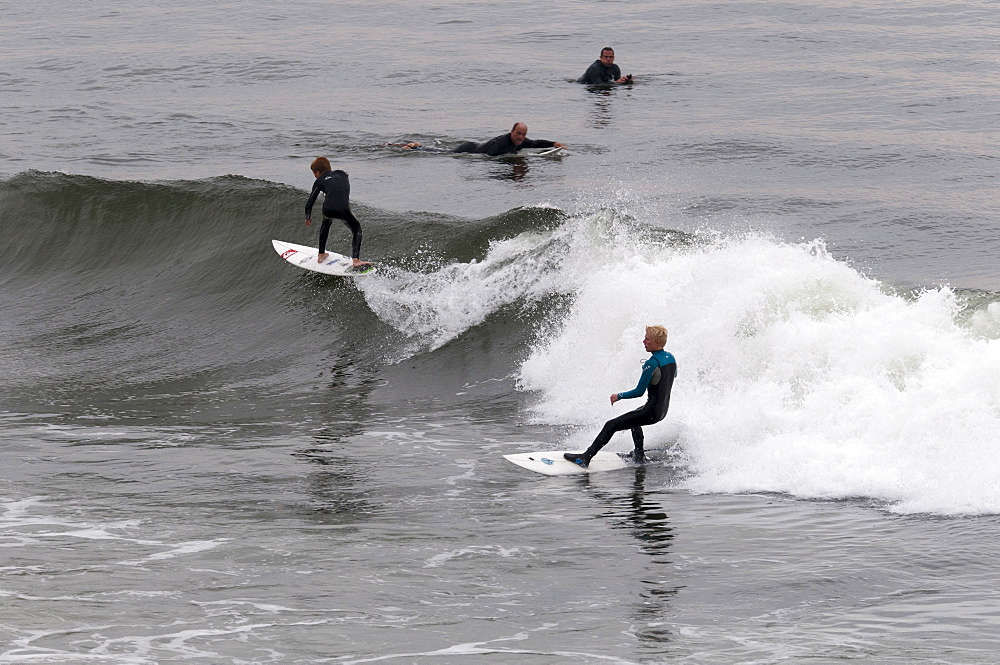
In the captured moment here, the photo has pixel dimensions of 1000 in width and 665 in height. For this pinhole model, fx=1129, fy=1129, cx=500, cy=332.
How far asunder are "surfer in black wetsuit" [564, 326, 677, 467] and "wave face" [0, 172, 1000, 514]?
0.63 metres

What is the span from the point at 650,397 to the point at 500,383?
334 centimetres

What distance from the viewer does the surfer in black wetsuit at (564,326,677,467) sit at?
1026cm

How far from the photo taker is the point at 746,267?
A: 1300 cm

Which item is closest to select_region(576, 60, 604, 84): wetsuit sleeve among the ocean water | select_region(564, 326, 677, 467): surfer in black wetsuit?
the ocean water

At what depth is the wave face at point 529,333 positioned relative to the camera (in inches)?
405

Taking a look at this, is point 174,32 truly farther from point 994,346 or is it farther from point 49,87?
point 994,346

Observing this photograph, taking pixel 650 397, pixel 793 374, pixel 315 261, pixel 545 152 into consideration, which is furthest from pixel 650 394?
pixel 545 152

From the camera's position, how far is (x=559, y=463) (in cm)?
1025

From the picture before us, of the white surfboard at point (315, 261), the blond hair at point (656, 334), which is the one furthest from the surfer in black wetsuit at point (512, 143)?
the blond hair at point (656, 334)

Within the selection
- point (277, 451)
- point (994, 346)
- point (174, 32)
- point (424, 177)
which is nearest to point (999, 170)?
point (424, 177)

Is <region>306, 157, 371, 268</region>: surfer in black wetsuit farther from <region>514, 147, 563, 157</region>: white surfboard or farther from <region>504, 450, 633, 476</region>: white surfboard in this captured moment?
<region>514, 147, 563, 157</region>: white surfboard

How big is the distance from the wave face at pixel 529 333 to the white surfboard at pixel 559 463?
2.32 ft

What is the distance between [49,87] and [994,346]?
30053mm

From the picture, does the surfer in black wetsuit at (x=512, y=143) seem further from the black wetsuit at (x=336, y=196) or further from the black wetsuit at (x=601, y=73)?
the black wetsuit at (x=601, y=73)
